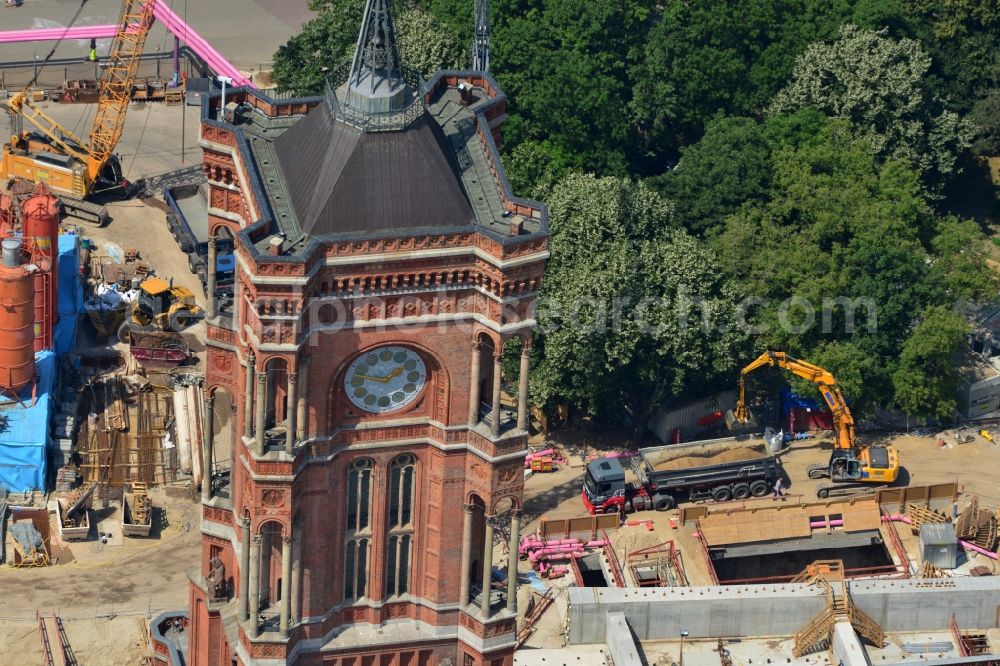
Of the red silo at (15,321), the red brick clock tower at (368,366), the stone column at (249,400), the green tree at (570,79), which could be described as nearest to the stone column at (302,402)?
the red brick clock tower at (368,366)

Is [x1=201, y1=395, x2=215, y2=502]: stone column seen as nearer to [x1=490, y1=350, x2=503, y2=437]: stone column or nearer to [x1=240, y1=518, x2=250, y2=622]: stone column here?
[x1=240, y1=518, x2=250, y2=622]: stone column

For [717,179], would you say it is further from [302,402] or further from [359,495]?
[302,402]

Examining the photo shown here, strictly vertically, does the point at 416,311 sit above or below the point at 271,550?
above

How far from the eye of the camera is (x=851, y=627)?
5138 inches

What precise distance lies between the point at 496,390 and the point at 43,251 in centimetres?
7395

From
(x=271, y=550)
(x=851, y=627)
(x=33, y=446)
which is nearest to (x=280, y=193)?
(x=271, y=550)

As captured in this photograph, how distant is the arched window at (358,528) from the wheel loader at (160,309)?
7360 cm

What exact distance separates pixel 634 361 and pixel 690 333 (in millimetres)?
4654

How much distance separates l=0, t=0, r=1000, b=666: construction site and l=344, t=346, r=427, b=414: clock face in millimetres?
141

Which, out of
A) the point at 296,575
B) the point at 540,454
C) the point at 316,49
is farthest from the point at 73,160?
the point at 296,575

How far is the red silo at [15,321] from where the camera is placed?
15200cm

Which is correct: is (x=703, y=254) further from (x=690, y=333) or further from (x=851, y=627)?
(x=851, y=627)

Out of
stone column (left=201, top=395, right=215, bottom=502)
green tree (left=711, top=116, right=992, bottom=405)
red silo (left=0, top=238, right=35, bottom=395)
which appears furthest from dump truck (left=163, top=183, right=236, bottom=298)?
stone column (left=201, top=395, right=215, bottom=502)

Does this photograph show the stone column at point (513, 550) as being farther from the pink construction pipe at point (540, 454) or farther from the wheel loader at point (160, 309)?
the wheel loader at point (160, 309)
